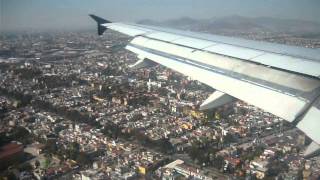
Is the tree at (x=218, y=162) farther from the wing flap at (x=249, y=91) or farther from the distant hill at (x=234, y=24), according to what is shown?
the distant hill at (x=234, y=24)

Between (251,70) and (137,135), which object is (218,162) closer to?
(137,135)

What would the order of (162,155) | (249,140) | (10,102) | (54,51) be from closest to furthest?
(162,155)
(249,140)
(10,102)
(54,51)

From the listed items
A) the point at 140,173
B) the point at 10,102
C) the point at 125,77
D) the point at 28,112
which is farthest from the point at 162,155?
the point at 125,77

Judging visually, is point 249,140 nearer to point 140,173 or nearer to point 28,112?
point 140,173

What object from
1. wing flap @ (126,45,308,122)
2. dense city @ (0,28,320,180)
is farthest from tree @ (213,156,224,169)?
wing flap @ (126,45,308,122)

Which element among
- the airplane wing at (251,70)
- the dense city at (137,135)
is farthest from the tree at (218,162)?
the airplane wing at (251,70)

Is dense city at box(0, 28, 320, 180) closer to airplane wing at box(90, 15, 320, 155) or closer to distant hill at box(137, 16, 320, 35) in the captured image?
airplane wing at box(90, 15, 320, 155)
